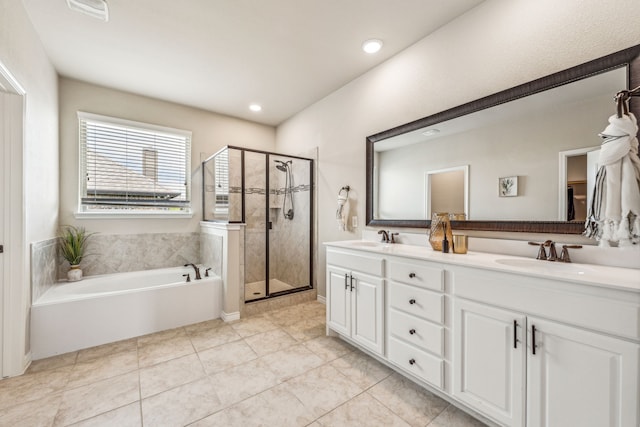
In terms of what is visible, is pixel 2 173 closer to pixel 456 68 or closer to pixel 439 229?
pixel 439 229

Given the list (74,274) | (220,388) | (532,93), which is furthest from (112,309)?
(532,93)

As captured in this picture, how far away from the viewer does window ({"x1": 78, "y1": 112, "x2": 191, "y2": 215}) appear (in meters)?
3.07

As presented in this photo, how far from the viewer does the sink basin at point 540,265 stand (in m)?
1.33

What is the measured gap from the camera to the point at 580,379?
1.08 m

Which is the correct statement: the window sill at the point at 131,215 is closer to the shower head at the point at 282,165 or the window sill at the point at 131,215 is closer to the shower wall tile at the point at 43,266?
the shower wall tile at the point at 43,266

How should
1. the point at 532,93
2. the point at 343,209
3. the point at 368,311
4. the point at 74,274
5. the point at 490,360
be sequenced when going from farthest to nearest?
the point at 343,209 < the point at 74,274 < the point at 368,311 < the point at 532,93 < the point at 490,360

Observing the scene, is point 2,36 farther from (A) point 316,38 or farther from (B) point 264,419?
(B) point 264,419

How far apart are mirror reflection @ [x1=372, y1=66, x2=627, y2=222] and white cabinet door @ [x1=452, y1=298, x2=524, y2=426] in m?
0.75

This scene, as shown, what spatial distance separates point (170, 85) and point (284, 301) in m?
2.91

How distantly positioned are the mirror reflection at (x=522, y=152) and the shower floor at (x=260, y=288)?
189cm

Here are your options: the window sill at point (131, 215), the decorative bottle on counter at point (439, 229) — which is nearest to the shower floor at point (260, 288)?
the window sill at point (131, 215)

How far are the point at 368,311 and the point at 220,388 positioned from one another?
3.77 ft

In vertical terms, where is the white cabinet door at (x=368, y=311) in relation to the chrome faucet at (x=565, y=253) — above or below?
below

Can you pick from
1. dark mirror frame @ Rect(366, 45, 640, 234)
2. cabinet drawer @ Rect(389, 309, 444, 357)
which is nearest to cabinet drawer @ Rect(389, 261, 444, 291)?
cabinet drawer @ Rect(389, 309, 444, 357)
